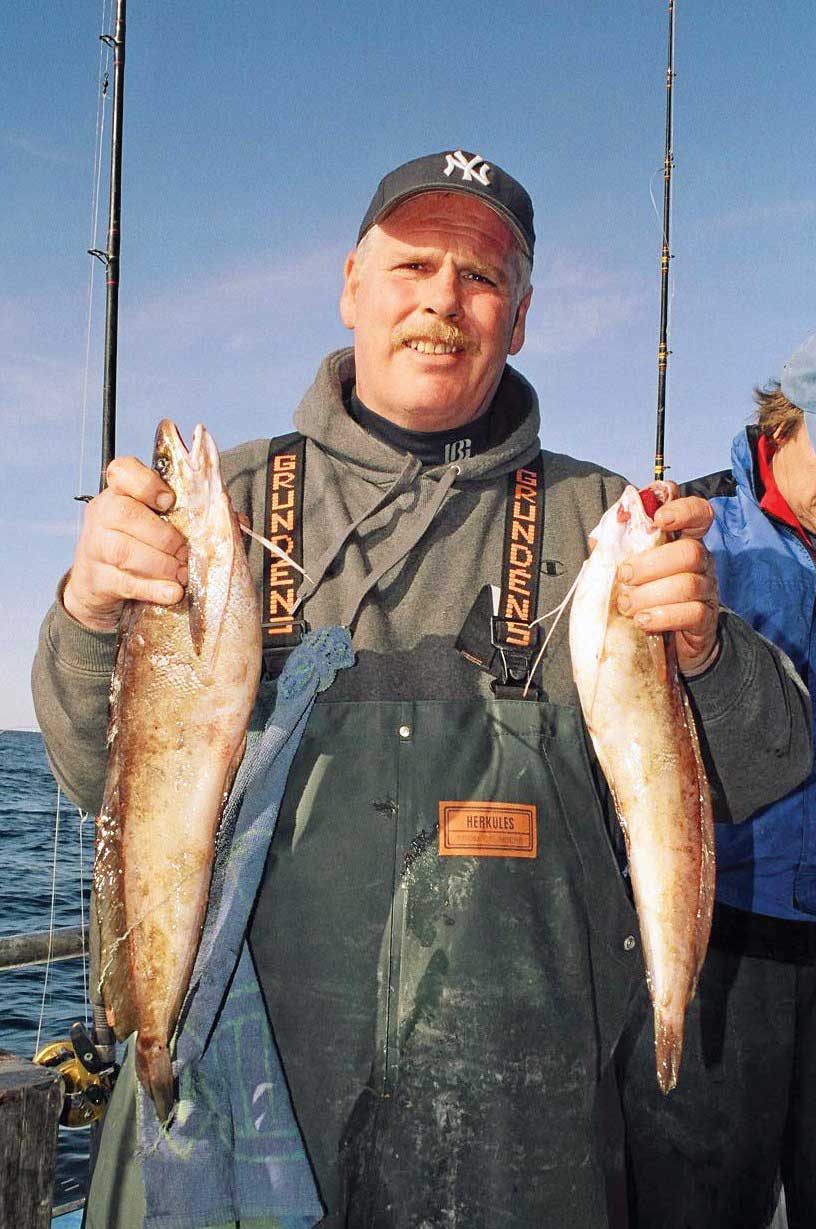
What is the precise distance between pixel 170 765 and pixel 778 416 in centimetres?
300

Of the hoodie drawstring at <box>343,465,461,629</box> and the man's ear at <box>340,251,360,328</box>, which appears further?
the man's ear at <box>340,251,360,328</box>

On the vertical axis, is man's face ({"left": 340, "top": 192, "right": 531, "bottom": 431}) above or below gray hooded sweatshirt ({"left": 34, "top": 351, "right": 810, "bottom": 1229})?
above

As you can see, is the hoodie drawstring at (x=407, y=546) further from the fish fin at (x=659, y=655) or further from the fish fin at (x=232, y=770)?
the fish fin at (x=659, y=655)

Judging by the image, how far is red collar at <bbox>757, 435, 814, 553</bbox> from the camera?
4.11 meters

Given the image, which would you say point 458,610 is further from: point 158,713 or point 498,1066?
point 498,1066

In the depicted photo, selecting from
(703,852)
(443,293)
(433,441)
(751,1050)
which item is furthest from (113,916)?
(751,1050)

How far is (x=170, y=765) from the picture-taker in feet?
8.55

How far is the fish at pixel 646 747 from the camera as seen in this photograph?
273 centimetres

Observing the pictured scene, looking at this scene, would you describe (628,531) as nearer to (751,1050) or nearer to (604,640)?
(604,640)

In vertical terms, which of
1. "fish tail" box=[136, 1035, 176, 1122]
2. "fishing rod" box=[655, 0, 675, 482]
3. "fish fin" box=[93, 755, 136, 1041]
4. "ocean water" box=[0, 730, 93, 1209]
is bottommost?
"ocean water" box=[0, 730, 93, 1209]

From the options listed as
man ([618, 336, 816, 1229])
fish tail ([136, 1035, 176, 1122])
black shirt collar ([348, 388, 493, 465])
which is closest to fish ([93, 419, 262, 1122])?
fish tail ([136, 1035, 176, 1122])

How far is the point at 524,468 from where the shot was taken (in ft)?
11.1

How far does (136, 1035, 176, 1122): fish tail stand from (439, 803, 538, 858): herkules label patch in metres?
0.87

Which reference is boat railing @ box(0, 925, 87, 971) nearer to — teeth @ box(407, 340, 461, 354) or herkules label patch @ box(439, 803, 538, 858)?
herkules label patch @ box(439, 803, 538, 858)
